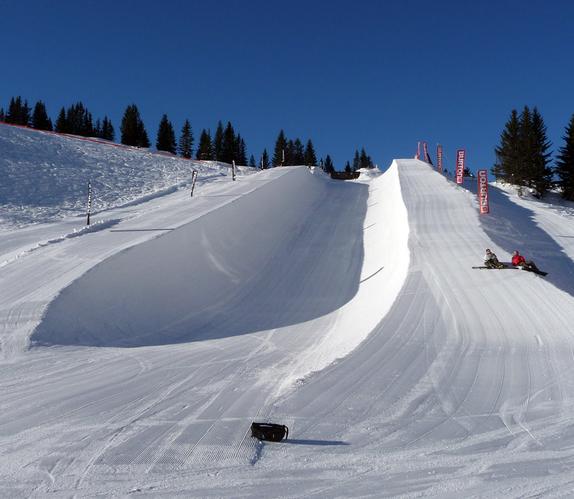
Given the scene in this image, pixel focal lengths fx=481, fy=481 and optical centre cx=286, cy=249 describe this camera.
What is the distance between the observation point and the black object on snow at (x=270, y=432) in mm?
4340

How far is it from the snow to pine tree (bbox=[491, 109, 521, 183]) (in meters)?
19.4

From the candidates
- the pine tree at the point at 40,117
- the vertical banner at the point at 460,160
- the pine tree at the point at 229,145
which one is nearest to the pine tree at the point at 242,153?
the pine tree at the point at 229,145

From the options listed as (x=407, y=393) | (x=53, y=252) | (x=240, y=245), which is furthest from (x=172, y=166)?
(x=407, y=393)

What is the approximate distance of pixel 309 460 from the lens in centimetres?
407

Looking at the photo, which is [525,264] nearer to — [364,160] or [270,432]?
[270,432]

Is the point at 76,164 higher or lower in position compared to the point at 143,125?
lower

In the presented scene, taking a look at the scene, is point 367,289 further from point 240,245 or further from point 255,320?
point 240,245

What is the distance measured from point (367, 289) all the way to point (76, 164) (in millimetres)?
20608

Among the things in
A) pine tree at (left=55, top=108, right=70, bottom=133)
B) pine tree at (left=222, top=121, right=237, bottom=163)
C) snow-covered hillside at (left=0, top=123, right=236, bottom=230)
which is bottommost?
snow-covered hillside at (left=0, top=123, right=236, bottom=230)

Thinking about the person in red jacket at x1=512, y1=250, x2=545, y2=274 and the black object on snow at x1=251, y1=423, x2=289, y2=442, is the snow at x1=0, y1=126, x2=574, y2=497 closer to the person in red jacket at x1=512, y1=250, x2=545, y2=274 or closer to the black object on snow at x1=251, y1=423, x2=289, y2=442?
the black object on snow at x1=251, y1=423, x2=289, y2=442

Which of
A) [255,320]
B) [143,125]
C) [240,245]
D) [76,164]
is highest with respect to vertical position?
[143,125]

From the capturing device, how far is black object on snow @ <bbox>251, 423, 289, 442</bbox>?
434cm

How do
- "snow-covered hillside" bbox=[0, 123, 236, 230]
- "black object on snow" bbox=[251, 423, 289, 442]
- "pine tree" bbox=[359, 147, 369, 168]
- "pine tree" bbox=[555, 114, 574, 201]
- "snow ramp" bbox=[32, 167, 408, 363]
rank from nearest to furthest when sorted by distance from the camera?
1. "black object on snow" bbox=[251, 423, 289, 442]
2. "snow ramp" bbox=[32, 167, 408, 363]
3. "snow-covered hillside" bbox=[0, 123, 236, 230]
4. "pine tree" bbox=[555, 114, 574, 201]
5. "pine tree" bbox=[359, 147, 369, 168]

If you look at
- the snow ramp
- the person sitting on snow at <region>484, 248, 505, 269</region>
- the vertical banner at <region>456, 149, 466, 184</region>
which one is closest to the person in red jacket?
the person sitting on snow at <region>484, 248, 505, 269</region>
